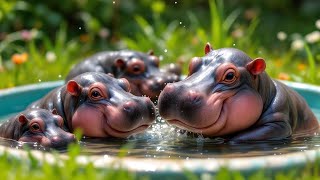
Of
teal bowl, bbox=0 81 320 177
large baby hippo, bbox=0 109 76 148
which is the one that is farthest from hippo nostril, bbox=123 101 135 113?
teal bowl, bbox=0 81 320 177

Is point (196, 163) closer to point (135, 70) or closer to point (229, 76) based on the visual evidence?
point (229, 76)

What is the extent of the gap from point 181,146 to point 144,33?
5.11 metres

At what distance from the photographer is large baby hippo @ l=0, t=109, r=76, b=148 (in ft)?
15.5

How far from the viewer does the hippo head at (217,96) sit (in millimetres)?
4621

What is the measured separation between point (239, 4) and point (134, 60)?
22.8 ft

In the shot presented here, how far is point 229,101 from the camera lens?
4.77 metres

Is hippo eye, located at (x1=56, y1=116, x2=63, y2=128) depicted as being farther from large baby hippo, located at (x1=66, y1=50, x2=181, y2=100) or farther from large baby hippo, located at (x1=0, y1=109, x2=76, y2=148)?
large baby hippo, located at (x1=66, y1=50, x2=181, y2=100)

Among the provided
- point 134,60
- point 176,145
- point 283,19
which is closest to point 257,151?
point 176,145

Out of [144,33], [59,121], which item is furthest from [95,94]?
[144,33]

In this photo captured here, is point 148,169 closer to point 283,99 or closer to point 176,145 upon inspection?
point 176,145

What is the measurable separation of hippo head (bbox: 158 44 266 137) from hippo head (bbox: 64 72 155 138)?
0.21 metres

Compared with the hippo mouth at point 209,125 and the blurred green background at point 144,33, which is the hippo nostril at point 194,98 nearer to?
the hippo mouth at point 209,125

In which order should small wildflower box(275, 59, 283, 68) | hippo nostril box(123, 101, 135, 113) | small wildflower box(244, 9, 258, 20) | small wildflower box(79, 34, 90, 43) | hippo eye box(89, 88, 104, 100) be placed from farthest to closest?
1. small wildflower box(244, 9, 258, 20)
2. small wildflower box(79, 34, 90, 43)
3. small wildflower box(275, 59, 283, 68)
4. hippo eye box(89, 88, 104, 100)
5. hippo nostril box(123, 101, 135, 113)

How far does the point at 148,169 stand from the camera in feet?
13.3
